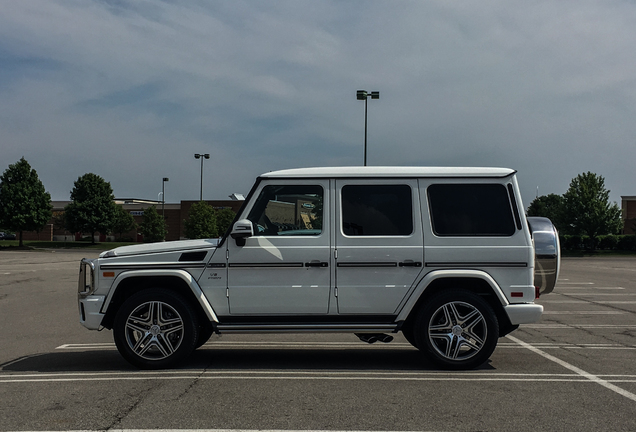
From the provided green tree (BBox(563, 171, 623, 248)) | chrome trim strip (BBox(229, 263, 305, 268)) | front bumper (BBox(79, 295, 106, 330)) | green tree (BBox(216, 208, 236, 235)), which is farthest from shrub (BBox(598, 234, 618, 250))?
front bumper (BBox(79, 295, 106, 330))

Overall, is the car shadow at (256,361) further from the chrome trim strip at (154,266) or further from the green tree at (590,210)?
the green tree at (590,210)

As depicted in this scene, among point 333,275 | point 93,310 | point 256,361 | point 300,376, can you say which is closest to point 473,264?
point 333,275

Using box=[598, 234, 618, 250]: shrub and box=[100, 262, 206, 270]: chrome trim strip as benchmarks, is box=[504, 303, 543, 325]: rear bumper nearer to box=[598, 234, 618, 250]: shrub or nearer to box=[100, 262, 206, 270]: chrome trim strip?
box=[100, 262, 206, 270]: chrome trim strip

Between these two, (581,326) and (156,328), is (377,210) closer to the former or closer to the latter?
(156,328)

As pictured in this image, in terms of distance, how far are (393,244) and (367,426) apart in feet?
7.81

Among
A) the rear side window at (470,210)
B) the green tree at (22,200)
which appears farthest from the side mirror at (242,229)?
the green tree at (22,200)

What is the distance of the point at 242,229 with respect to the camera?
622 centimetres

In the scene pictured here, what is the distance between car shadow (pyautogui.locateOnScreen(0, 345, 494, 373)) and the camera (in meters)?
6.61

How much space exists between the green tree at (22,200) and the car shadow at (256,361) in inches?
2159

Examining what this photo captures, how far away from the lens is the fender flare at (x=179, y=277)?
632 cm

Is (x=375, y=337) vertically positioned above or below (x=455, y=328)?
below

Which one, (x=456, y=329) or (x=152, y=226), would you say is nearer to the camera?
(x=456, y=329)

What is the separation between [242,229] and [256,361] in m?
1.76

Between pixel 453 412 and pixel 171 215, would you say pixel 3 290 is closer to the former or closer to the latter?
pixel 453 412
